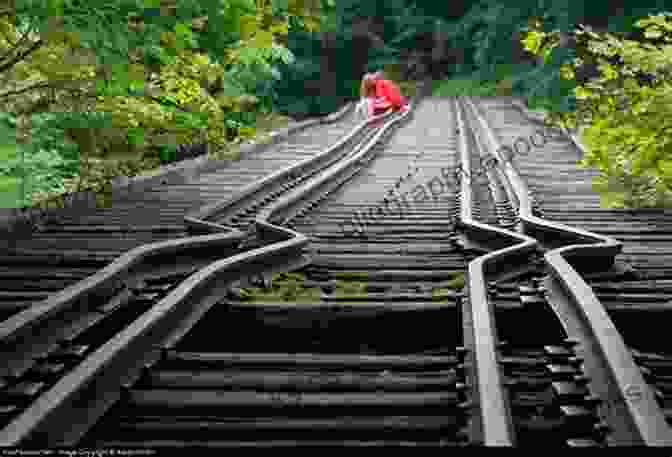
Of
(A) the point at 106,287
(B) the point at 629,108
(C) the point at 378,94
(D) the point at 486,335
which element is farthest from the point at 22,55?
(C) the point at 378,94

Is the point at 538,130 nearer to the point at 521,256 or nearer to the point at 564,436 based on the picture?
the point at 521,256

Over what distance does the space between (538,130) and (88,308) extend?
13731 mm

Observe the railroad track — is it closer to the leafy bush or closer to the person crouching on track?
the leafy bush

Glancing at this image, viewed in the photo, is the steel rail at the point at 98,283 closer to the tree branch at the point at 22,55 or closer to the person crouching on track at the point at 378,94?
the tree branch at the point at 22,55

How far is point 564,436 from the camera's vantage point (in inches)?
97.2

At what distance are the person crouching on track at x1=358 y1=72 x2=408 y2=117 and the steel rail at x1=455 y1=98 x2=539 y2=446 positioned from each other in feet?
45.9

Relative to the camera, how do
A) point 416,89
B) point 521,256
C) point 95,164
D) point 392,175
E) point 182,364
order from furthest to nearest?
point 416,89 → point 392,175 → point 95,164 → point 521,256 → point 182,364

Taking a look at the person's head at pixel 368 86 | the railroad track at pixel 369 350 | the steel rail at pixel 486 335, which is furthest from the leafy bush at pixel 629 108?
the person's head at pixel 368 86

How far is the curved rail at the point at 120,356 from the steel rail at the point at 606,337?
166cm

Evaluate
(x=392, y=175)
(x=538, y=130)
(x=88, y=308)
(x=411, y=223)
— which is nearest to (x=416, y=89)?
(x=538, y=130)

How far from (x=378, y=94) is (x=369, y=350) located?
16.9m

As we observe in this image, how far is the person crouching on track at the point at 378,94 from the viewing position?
19.5 m

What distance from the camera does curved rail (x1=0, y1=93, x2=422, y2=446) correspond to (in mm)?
2271

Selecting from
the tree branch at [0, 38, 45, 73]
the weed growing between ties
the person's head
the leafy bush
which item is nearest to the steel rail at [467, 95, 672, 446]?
the weed growing between ties
